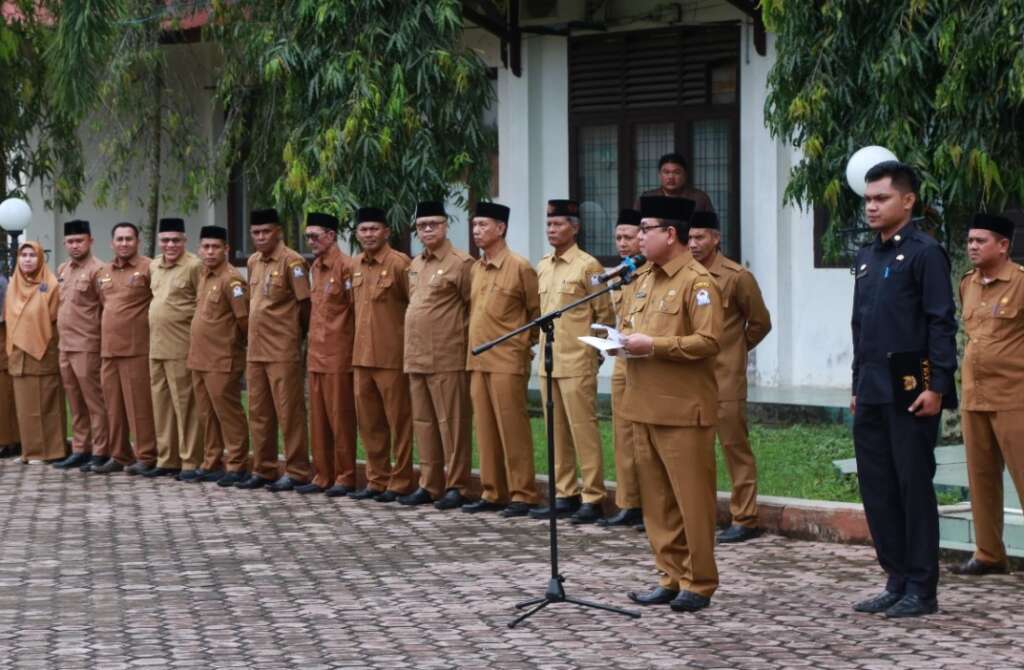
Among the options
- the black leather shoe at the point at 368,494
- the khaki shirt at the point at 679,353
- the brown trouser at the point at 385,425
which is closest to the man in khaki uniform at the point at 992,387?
the khaki shirt at the point at 679,353

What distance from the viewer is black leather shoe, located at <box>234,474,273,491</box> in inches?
513

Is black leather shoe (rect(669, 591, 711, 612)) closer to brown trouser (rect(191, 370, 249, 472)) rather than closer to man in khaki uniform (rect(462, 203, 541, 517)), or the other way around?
man in khaki uniform (rect(462, 203, 541, 517))

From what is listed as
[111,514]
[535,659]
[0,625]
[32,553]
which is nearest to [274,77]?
[111,514]

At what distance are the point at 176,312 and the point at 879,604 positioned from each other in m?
7.03

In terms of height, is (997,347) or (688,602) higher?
(997,347)

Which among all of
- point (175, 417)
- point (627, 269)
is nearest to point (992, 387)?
point (627, 269)

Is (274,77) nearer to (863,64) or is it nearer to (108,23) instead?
(108,23)

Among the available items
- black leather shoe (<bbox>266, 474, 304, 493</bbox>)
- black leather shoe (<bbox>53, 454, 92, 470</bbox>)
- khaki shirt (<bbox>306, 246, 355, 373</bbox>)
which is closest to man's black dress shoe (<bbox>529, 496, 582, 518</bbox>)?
khaki shirt (<bbox>306, 246, 355, 373</bbox>)

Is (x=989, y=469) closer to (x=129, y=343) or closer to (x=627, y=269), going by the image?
(x=627, y=269)

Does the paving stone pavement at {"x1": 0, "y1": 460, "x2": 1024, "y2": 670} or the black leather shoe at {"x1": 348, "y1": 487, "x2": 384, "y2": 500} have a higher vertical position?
the black leather shoe at {"x1": 348, "y1": 487, "x2": 384, "y2": 500}

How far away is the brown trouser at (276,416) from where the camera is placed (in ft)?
42.1

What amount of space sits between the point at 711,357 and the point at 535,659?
5.66ft

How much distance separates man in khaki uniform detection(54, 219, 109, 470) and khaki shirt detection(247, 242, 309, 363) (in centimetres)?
202

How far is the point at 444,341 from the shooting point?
1188 cm
